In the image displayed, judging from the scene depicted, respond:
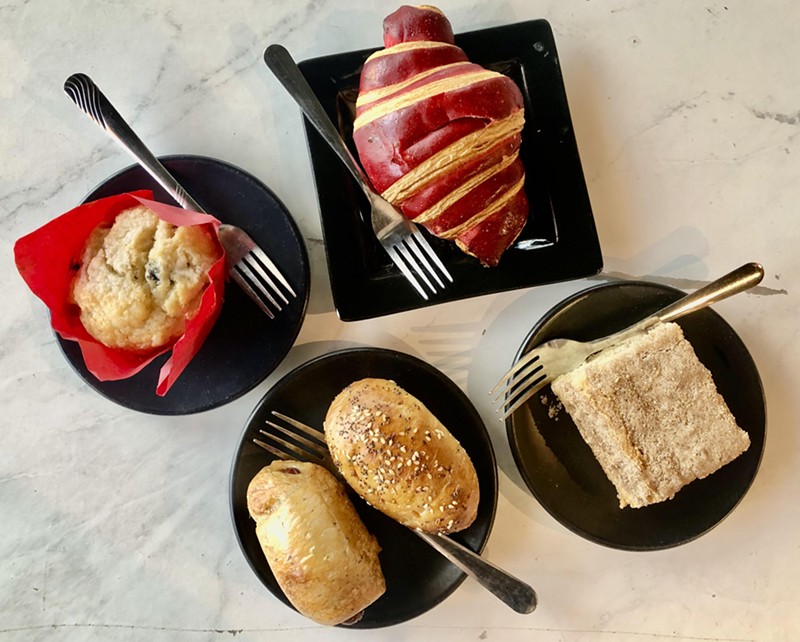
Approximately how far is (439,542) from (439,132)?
2.32ft

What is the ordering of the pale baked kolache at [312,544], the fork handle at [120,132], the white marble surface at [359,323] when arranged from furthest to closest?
the white marble surface at [359,323]
the fork handle at [120,132]
the pale baked kolache at [312,544]

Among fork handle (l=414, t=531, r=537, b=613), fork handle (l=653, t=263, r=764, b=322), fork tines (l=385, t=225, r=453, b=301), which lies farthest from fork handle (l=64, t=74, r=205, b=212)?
fork handle (l=653, t=263, r=764, b=322)

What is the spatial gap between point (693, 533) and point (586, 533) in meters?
0.21

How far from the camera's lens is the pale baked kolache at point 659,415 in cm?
127

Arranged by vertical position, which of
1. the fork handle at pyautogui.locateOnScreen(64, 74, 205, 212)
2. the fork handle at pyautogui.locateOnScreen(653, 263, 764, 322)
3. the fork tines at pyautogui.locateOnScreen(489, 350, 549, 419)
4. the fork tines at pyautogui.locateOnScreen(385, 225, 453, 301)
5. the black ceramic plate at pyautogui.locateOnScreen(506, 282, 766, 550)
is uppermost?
the fork handle at pyautogui.locateOnScreen(64, 74, 205, 212)

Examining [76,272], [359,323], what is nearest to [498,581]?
[359,323]

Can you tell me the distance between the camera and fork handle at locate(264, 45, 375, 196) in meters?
1.27

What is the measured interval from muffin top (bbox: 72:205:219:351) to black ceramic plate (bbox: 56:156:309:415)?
0.34 ft

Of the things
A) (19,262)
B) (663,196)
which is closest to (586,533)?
(663,196)

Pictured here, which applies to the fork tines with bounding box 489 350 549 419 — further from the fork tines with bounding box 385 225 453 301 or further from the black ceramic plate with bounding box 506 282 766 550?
the fork tines with bounding box 385 225 453 301

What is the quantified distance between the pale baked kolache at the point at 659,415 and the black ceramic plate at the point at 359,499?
211mm

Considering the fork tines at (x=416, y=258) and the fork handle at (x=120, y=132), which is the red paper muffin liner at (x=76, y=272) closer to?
the fork handle at (x=120, y=132)

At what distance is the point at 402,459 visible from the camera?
3.79ft

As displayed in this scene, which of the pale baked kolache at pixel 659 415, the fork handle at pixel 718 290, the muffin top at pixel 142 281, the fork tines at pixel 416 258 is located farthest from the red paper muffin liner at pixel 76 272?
the fork handle at pixel 718 290
